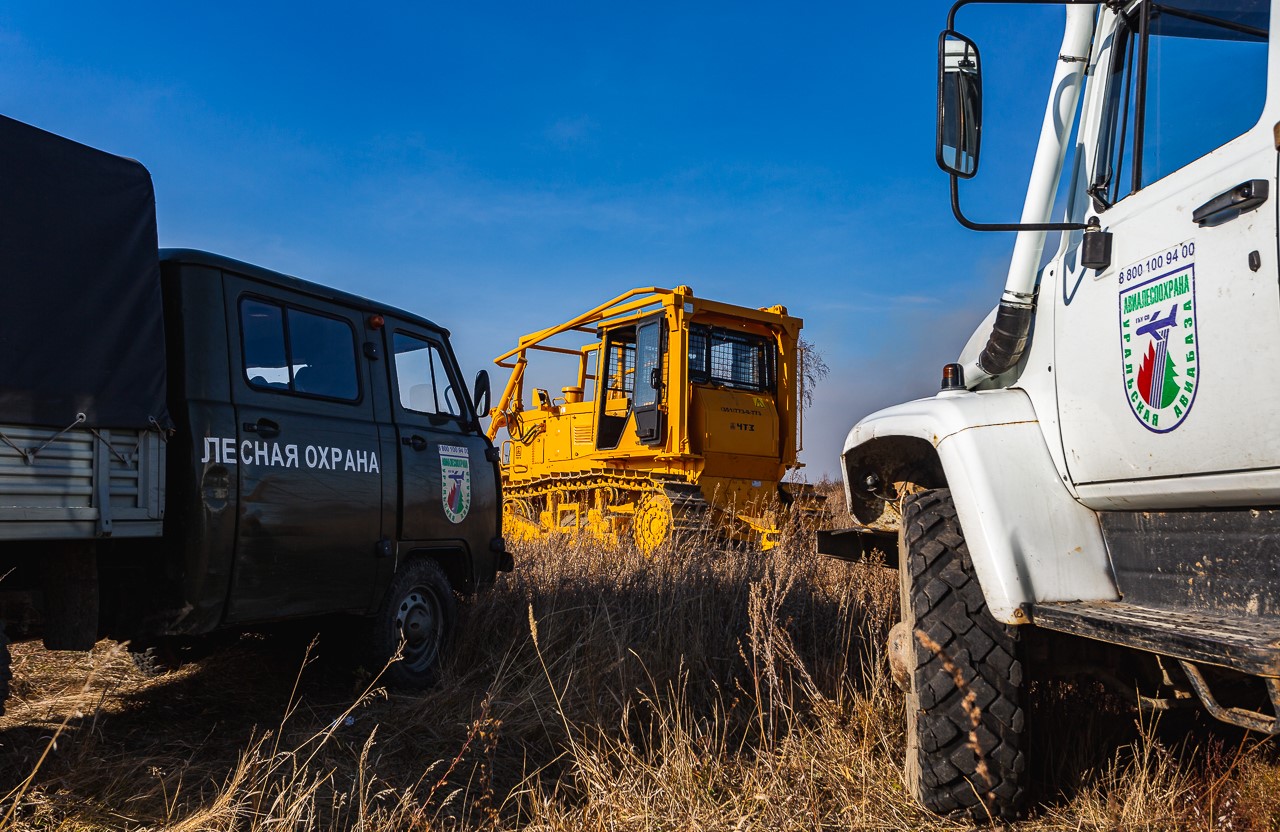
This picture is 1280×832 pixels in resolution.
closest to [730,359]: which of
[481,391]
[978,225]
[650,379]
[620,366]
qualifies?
[650,379]

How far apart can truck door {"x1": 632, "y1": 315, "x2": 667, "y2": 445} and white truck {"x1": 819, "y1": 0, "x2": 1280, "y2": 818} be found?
813 cm

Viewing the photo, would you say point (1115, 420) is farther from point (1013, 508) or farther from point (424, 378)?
point (424, 378)

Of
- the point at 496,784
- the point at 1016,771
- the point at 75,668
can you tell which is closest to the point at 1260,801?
the point at 1016,771

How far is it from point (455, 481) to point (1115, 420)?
→ 163 inches

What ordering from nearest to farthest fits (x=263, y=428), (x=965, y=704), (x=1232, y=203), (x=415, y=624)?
(x=1232, y=203) < (x=965, y=704) < (x=263, y=428) < (x=415, y=624)

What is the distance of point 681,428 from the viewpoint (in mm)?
11891

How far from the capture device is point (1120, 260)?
3070 millimetres

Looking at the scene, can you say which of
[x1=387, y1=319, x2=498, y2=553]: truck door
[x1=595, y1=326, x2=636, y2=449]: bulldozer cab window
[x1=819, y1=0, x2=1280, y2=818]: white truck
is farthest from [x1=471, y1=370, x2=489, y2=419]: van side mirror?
[x1=595, y1=326, x2=636, y2=449]: bulldozer cab window

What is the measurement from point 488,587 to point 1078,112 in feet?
15.0

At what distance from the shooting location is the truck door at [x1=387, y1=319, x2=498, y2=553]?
5.91 meters

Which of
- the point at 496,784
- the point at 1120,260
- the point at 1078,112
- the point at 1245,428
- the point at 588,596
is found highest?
the point at 1078,112

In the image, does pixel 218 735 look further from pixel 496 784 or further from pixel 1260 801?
pixel 1260 801

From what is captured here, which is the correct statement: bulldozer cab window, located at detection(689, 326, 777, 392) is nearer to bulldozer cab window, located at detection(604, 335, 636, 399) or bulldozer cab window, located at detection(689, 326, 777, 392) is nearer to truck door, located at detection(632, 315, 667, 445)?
truck door, located at detection(632, 315, 667, 445)

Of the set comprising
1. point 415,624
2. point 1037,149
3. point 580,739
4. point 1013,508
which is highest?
point 1037,149
